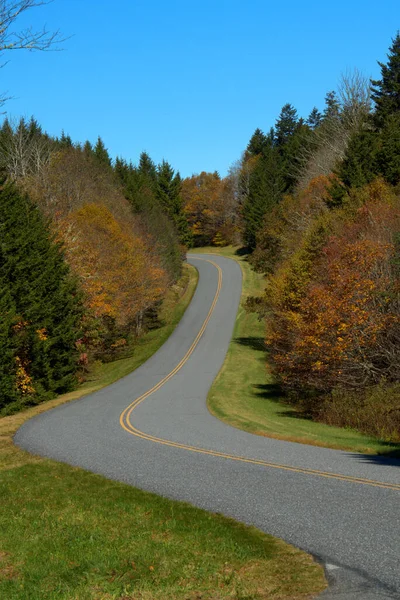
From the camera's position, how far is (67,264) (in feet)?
128

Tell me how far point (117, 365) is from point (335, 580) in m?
43.1

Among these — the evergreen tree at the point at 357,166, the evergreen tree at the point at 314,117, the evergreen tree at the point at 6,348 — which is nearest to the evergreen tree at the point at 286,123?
the evergreen tree at the point at 314,117

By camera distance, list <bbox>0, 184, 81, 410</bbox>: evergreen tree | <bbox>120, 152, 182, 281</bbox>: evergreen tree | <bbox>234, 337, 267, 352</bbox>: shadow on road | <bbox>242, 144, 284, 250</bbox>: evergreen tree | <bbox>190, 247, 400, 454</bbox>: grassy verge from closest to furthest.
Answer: <bbox>190, 247, 400, 454</bbox>: grassy verge, <bbox>0, 184, 81, 410</bbox>: evergreen tree, <bbox>234, 337, 267, 352</bbox>: shadow on road, <bbox>120, 152, 182, 281</bbox>: evergreen tree, <bbox>242, 144, 284, 250</bbox>: evergreen tree

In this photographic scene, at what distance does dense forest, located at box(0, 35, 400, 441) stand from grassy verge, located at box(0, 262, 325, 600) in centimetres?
1320

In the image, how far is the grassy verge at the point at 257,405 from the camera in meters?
18.4

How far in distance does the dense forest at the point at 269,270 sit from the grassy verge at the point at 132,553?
1320 centimetres

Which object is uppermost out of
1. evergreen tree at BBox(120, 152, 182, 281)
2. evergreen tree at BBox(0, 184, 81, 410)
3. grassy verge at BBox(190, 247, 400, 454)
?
evergreen tree at BBox(120, 152, 182, 281)

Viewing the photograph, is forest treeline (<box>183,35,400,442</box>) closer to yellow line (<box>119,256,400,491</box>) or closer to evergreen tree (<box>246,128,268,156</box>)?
yellow line (<box>119,256,400,491</box>)

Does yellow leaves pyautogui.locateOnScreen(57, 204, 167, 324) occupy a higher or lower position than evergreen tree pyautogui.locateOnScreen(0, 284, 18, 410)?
higher

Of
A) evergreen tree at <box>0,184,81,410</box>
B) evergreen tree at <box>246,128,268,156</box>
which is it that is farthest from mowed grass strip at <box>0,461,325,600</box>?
evergreen tree at <box>246,128,268,156</box>

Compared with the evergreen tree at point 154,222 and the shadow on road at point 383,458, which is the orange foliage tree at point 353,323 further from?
the evergreen tree at point 154,222

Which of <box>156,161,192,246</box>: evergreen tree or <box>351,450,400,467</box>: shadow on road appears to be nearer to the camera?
<box>351,450,400,467</box>: shadow on road

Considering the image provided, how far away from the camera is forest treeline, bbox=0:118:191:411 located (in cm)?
3144

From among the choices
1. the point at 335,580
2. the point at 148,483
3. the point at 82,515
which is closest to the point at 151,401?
the point at 148,483
